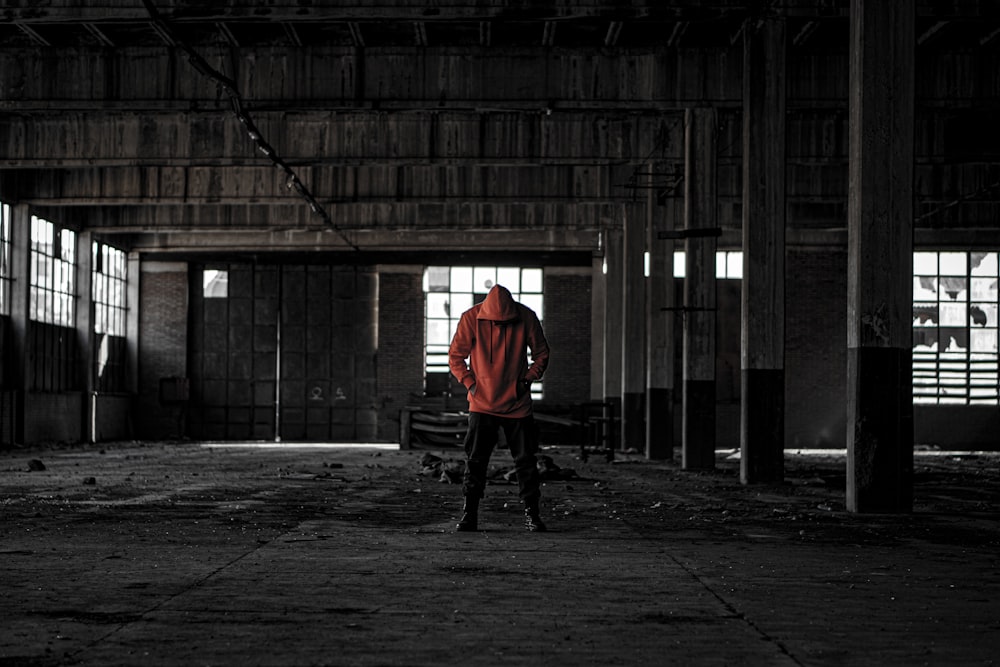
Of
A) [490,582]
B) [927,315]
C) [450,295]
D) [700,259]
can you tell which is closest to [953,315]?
[927,315]

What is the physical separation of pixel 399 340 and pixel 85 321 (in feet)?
Answer: 31.0

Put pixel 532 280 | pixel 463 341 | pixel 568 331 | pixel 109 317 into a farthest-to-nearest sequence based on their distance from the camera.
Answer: pixel 532 280 < pixel 568 331 < pixel 109 317 < pixel 463 341

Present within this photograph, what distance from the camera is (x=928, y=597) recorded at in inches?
261

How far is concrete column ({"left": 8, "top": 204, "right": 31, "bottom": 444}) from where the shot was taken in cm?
3052

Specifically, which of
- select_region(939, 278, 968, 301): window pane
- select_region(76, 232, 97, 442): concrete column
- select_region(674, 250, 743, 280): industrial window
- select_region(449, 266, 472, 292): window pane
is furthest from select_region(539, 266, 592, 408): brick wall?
select_region(76, 232, 97, 442): concrete column

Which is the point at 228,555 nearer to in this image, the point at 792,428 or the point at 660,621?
the point at 660,621

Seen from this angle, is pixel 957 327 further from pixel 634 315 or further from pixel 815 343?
pixel 634 315

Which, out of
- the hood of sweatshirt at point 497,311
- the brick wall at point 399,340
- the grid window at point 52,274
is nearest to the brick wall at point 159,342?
the grid window at point 52,274

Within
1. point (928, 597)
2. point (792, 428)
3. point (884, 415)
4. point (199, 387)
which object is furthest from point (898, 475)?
point (199, 387)

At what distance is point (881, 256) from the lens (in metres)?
12.1

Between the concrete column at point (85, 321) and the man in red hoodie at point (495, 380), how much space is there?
2781 cm

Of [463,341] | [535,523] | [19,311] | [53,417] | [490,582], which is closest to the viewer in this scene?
[490,582]

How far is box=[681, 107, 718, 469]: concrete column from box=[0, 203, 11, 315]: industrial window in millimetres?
17282

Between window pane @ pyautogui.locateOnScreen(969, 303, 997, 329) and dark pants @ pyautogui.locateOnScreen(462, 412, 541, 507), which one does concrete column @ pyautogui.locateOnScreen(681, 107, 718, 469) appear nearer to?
dark pants @ pyautogui.locateOnScreen(462, 412, 541, 507)
